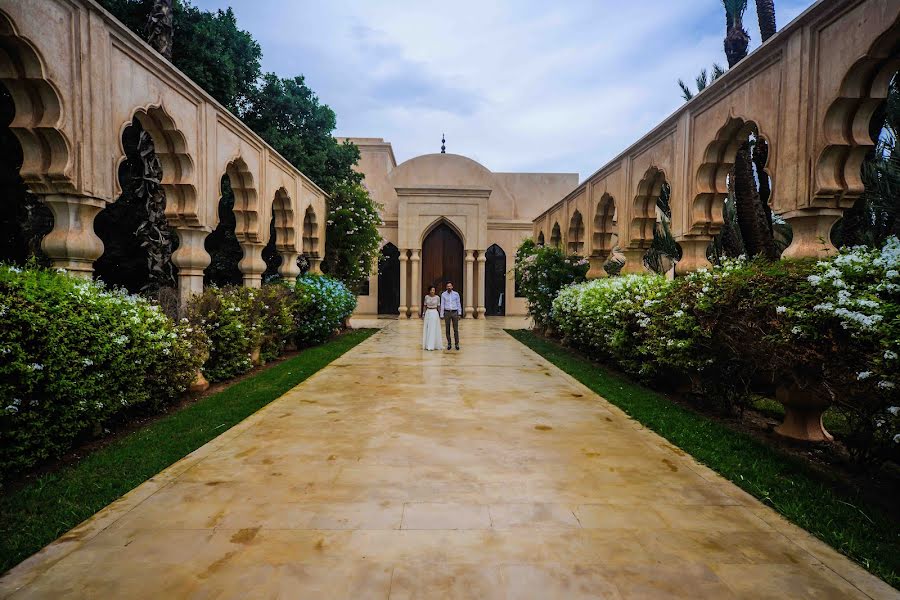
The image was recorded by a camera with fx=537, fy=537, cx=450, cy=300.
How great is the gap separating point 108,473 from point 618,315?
22.8ft

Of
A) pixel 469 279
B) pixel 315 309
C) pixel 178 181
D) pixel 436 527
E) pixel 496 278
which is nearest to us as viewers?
pixel 436 527

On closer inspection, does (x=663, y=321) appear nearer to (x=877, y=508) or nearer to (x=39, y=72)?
(x=877, y=508)

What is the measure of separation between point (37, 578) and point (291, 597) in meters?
1.27

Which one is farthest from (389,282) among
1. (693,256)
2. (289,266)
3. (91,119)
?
(91,119)

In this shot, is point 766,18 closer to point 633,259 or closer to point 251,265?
point 633,259

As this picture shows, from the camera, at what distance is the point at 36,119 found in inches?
213

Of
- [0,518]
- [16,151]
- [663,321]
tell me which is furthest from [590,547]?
[16,151]

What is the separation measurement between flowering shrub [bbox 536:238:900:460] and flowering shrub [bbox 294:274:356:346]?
6877 millimetres

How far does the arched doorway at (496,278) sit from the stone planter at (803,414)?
20322 mm

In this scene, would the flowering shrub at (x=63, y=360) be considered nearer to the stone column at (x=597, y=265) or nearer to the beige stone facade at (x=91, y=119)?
the beige stone facade at (x=91, y=119)

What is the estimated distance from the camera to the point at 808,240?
6.02m

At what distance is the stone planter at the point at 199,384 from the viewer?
23.2 ft

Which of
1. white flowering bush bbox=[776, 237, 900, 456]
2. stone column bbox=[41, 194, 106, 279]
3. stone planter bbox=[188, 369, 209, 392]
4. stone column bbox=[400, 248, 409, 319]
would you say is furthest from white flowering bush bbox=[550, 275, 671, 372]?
stone column bbox=[400, 248, 409, 319]

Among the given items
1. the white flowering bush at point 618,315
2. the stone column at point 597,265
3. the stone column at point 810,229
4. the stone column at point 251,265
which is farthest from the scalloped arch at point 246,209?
the stone column at point 810,229
